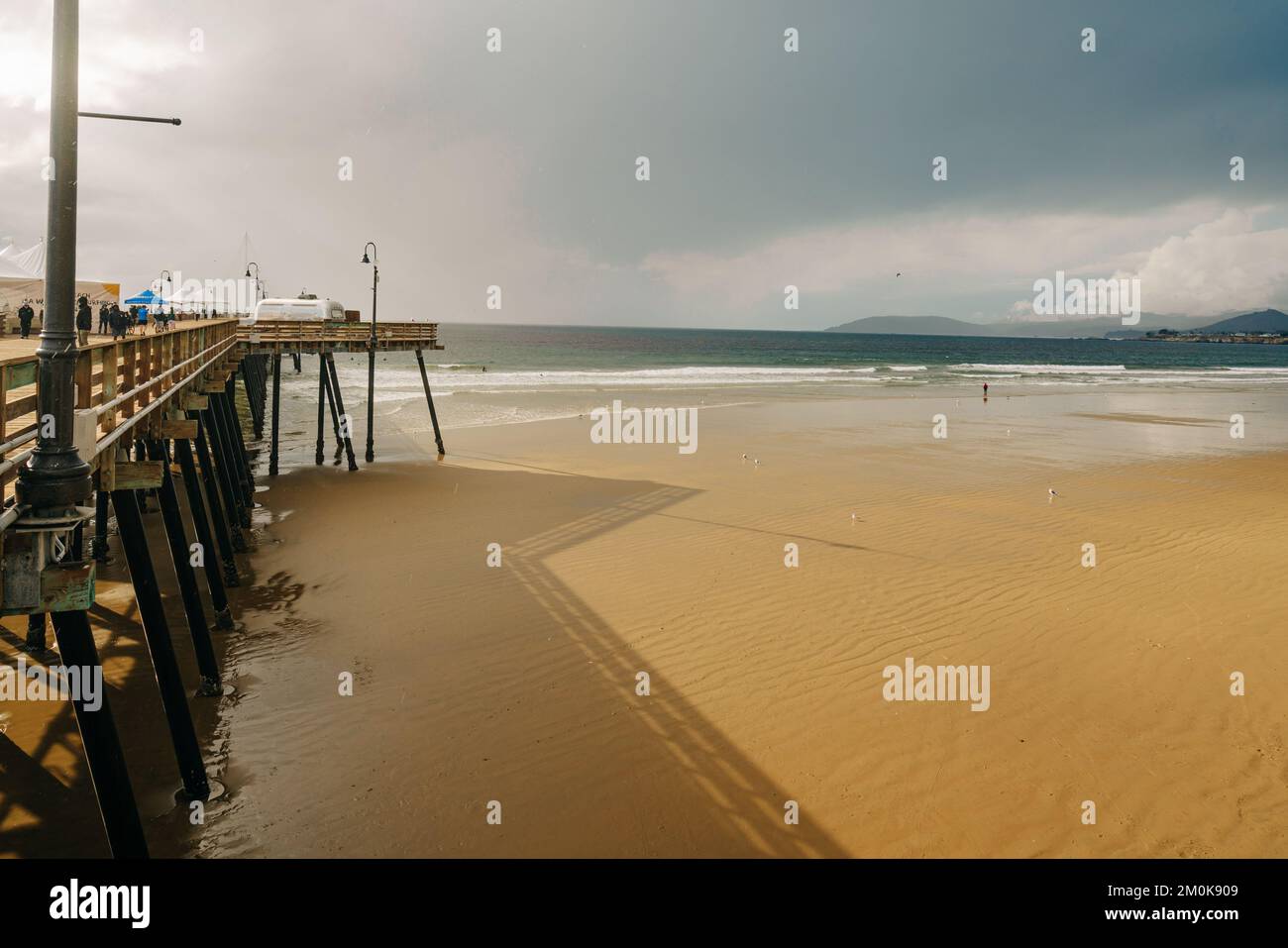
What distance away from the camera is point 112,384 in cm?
734

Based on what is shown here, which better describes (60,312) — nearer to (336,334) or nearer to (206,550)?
(206,550)

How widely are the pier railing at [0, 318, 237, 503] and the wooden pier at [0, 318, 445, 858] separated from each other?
0.07 feet

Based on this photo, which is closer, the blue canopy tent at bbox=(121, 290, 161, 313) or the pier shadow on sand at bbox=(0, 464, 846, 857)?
the pier shadow on sand at bbox=(0, 464, 846, 857)

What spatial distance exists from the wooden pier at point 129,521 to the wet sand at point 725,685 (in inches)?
28.5

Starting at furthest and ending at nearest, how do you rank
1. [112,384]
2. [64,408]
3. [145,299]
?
[145,299] → [112,384] → [64,408]

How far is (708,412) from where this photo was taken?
3584cm

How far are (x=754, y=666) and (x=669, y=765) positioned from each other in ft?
7.14

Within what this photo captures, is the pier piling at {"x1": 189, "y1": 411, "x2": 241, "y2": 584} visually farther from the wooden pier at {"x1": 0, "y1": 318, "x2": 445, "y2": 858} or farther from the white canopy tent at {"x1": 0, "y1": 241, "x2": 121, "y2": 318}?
the white canopy tent at {"x1": 0, "y1": 241, "x2": 121, "y2": 318}

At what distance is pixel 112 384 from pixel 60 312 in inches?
140

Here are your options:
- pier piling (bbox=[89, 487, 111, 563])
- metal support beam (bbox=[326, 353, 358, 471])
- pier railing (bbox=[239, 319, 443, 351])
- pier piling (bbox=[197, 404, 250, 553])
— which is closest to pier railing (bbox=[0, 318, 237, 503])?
pier piling (bbox=[197, 404, 250, 553])

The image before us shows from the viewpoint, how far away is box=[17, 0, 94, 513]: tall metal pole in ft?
13.4

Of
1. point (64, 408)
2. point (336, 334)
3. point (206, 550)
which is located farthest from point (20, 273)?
point (64, 408)
